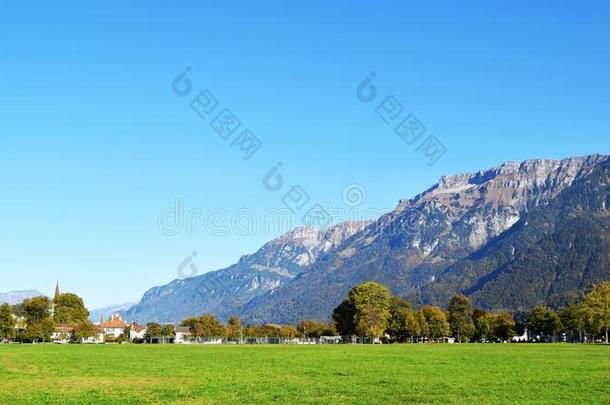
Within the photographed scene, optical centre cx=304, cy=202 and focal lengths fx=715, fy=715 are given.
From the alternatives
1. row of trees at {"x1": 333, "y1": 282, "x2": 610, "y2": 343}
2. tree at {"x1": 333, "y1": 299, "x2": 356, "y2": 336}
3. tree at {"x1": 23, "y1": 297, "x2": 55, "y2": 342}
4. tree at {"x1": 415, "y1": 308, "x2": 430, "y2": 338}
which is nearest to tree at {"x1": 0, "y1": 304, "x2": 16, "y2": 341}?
tree at {"x1": 23, "y1": 297, "x2": 55, "y2": 342}

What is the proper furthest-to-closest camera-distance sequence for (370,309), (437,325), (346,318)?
(437,325) < (346,318) < (370,309)

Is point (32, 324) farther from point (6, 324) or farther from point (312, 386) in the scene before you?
point (312, 386)

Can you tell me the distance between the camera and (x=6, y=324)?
598ft

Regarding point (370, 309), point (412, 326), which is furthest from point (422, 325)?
point (370, 309)

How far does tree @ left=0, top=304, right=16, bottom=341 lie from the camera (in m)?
182

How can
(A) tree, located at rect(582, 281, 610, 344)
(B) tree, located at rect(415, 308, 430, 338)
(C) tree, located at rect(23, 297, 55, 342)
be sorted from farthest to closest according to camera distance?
(B) tree, located at rect(415, 308, 430, 338) → (C) tree, located at rect(23, 297, 55, 342) → (A) tree, located at rect(582, 281, 610, 344)

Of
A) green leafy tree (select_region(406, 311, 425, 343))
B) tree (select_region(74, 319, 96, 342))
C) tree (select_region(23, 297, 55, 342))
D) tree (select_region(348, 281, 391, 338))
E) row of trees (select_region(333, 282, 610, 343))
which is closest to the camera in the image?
row of trees (select_region(333, 282, 610, 343))

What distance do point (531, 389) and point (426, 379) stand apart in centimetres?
745

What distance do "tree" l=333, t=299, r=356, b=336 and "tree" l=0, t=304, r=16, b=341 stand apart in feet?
272

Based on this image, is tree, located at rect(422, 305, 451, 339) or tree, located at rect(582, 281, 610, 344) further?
tree, located at rect(422, 305, 451, 339)

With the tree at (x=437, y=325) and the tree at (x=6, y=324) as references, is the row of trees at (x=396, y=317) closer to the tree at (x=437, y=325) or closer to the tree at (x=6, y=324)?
the tree at (x=437, y=325)

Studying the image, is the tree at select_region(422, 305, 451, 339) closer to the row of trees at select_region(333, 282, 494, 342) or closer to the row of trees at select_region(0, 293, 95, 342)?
the row of trees at select_region(333, 282, 494, 342)

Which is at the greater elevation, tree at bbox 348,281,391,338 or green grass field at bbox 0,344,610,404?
tree at bbox 348,281,391,338

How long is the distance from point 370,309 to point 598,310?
49.3m
